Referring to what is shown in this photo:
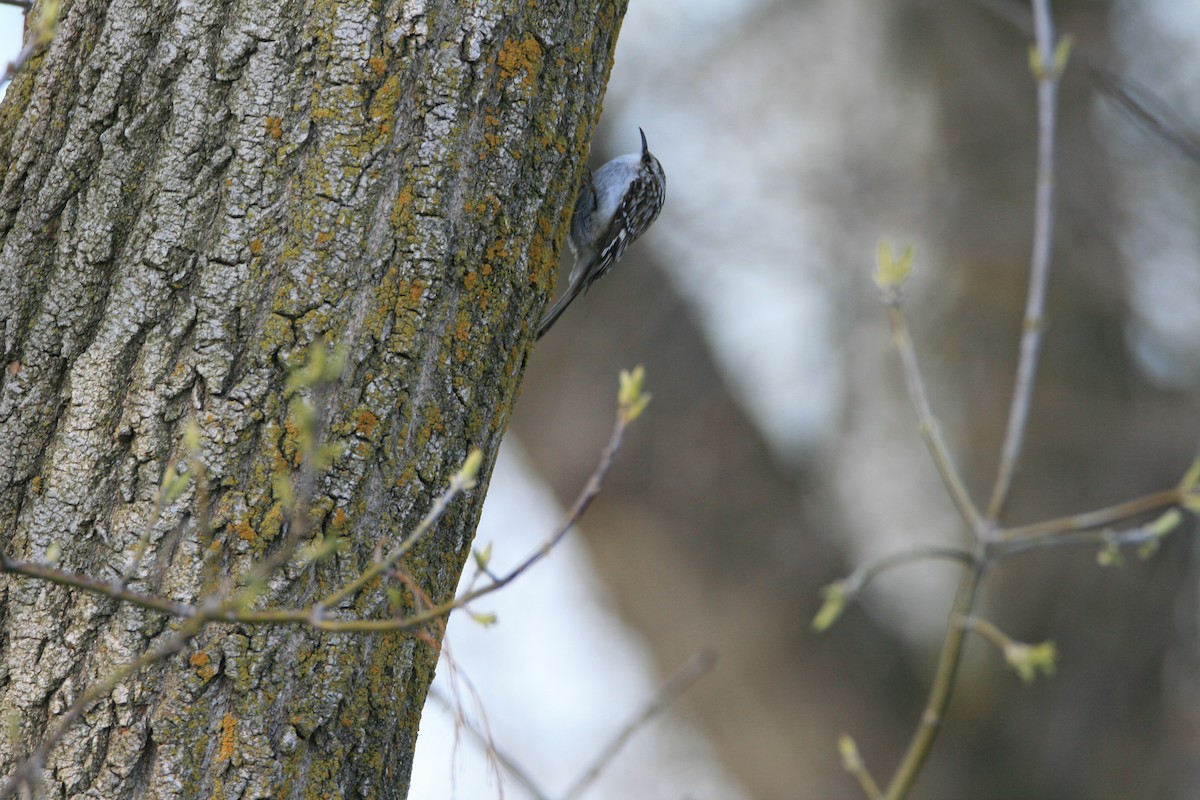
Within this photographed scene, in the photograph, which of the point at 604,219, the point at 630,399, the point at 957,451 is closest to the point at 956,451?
the point at 957,451

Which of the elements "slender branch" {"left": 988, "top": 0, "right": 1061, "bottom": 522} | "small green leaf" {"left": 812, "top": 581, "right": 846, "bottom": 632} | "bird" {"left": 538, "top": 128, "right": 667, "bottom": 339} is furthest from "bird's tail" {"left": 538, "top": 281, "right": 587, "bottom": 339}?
"small green leaf" {"left": 812, "top": 581, "right": 846, "bottom": 632}

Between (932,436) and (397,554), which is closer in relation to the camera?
(397,554)

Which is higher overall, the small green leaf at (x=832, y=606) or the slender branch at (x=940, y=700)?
the small green leaf at (x=832, y=606)

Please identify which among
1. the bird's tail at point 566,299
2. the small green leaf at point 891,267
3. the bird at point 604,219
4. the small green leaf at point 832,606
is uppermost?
the bird at point 604,219

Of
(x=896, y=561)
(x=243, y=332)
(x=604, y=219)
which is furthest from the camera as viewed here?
(x=604, y=219)

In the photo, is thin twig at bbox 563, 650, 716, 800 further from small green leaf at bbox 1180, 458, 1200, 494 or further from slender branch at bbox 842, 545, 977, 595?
small green leaf at bbox 1180, 458, 1200, 494

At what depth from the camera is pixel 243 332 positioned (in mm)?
1434

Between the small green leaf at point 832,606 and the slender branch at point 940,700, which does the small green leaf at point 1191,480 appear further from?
the small green leaf at point 832,606

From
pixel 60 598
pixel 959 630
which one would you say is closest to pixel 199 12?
pixel 60 598

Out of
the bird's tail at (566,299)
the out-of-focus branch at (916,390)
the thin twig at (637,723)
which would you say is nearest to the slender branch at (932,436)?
the out-of-focus branch at (916,390)

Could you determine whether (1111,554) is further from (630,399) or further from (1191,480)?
(630,399)

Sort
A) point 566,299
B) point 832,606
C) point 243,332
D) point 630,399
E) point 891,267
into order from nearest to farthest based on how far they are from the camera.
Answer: point 630,399
point 243,332
point 832,606
point 891,267
point 566,299

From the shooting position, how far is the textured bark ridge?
137 cm

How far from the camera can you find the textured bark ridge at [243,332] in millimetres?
1371
